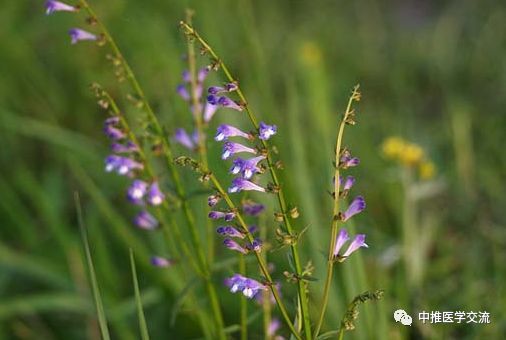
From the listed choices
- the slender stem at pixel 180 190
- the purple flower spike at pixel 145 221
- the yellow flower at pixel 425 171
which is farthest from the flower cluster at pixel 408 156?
the slender stem at pixel 180 190

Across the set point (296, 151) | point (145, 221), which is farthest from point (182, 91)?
point (296, 151)

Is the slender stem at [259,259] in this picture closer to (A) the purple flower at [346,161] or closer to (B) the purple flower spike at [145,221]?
(A) the purple flower at [346,161]

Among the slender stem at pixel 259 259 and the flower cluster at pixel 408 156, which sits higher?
the flower cluster at pixel 408 156

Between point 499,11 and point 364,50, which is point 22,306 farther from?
point 499,11

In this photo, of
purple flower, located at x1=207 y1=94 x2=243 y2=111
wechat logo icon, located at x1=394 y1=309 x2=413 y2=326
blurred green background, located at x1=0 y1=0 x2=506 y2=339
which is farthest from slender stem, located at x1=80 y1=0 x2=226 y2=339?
wechat logo icon, located at x1=394 y1=309 x2=413 y2=326

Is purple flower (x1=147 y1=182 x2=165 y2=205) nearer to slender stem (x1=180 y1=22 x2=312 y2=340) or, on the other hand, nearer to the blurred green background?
the blurred green background

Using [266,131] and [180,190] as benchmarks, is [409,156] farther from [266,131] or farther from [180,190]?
[266,131]

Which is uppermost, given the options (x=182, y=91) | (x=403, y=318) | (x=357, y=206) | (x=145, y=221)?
(x=182, y=91)

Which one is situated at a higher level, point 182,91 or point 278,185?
point 182,91
